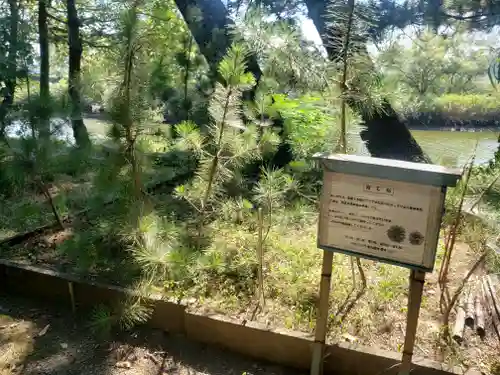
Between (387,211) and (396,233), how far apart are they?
88 millimetres

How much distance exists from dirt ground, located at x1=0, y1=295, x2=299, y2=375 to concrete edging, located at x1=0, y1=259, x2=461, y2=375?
6 cm

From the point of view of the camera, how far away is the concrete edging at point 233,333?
6.15ft

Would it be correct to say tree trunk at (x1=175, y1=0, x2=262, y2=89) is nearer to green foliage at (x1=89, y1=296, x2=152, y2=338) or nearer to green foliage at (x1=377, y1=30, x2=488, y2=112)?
green foliage at (x1=377, y1=30, x2=488, y2=112)

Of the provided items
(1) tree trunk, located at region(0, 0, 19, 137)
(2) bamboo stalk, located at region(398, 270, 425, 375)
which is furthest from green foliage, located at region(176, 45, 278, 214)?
(1) tree trunk, located at region(0, 0, 19, 137)

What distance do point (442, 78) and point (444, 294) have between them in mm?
4235

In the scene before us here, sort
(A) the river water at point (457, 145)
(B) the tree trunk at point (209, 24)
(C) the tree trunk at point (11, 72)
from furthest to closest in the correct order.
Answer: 1. (B) the tree trunk at point (209, 24)
2. (C) the tree trunk at point (11, 72)
3. (A) the river water at point (457, 145)

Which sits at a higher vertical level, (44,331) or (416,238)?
(416,238)

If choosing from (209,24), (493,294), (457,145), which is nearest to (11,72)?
(209,24)

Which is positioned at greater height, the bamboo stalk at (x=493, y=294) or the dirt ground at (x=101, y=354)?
the bamboo stalk at (x=493, y=294)

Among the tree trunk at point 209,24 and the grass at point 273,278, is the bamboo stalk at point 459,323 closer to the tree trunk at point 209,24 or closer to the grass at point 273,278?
the grass at point 273,278

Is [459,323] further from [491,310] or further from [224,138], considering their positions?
[224,138]

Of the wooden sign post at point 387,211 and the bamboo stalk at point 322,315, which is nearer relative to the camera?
the wooden sign post at point 387,211

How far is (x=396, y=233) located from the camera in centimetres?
150

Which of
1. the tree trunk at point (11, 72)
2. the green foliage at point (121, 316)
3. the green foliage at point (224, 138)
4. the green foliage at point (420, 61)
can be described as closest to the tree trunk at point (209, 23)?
the green foliage at point (420, 61)
